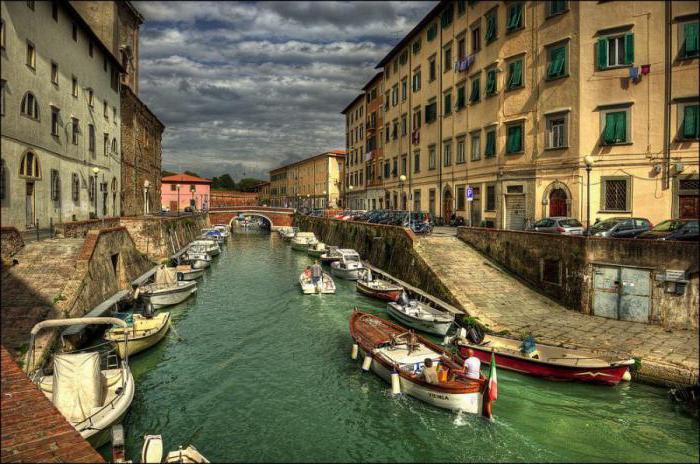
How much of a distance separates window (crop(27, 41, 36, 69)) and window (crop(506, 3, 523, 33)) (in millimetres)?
29600

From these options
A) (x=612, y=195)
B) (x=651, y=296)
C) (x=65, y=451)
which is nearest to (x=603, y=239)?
(x=651, y=296)

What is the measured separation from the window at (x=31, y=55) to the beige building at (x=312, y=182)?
73634 mm

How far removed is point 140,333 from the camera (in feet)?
66.8

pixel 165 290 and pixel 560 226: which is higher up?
pixel 560 226

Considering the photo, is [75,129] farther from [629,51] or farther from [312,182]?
[312,182]

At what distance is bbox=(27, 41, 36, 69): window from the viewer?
23.8m

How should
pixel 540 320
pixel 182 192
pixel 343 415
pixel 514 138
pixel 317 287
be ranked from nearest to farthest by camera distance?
→ pixel 343 415 → pixel 540 320 → pixel 317 287 → pixel 514 138 → pixel 182 192

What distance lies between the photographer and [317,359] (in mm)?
19828

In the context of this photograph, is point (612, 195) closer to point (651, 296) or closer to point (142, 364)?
point (651, 296)

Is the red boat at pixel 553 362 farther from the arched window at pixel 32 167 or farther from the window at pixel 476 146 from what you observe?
the window at pixel 476 146

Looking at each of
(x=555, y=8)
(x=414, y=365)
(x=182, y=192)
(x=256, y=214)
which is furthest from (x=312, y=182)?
(x=414, y=365)

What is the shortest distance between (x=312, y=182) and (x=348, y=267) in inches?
2820

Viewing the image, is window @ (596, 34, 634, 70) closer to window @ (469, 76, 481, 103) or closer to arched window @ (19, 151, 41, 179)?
window @ (469, 76, 481, 103)

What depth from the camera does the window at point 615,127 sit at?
26406mm
